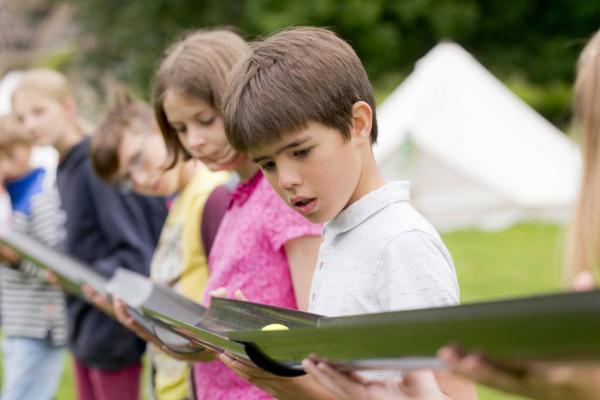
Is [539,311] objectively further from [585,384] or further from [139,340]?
[139,340]

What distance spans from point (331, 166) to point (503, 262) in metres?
7.91

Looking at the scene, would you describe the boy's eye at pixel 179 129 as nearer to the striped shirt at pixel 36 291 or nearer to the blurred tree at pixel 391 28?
the striped shirt at pixel 36 291

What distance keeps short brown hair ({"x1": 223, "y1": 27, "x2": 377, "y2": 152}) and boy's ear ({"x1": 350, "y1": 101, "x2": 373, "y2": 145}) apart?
14 mm

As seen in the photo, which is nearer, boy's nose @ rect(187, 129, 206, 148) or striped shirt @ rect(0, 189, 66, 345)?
boy's nose @ rect(187, 129, 206, 148)

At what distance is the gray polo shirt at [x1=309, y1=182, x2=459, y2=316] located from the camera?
1.92 metres

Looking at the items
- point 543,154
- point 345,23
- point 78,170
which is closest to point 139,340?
point 78,170

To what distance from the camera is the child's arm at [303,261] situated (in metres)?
2.55

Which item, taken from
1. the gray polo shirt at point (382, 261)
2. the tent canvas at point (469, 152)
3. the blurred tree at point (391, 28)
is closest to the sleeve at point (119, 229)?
the gray polo shirt at point (382, 261)

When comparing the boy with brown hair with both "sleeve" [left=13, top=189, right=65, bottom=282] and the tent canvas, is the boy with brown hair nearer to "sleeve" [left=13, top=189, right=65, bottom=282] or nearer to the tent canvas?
"sleeve" [left=13, top=189, right=65, bottom=282]

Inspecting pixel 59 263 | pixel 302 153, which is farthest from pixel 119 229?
pixel 302 153

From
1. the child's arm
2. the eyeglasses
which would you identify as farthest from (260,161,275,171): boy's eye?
the eyeglasses

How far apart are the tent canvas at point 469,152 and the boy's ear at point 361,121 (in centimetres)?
994

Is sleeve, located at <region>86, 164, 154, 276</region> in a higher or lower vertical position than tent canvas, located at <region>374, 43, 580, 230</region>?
lower

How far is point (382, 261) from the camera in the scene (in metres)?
2.02
